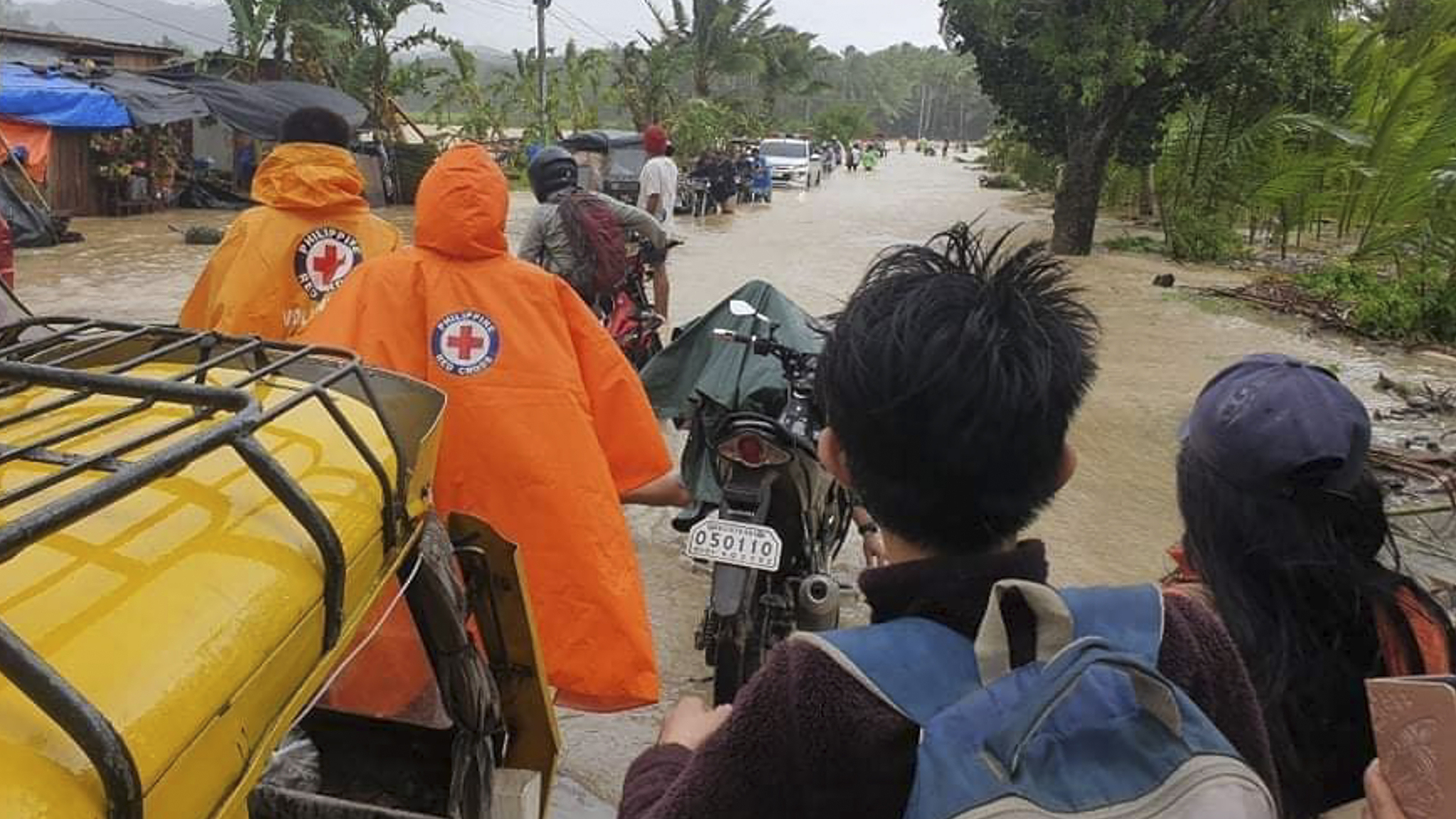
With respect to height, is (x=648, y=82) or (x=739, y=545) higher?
(x=648, y=82)

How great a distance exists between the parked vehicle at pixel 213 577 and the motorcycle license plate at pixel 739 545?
3.20ft

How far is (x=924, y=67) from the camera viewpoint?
9700cm

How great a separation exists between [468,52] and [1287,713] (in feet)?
78.7

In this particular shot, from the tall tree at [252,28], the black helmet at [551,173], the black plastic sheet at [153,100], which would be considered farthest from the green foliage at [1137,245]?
the tall tree at [252,28]

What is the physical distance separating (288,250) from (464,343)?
112cm

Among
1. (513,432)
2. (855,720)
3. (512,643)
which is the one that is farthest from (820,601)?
(855,720)

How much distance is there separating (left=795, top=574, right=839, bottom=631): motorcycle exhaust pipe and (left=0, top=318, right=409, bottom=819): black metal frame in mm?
1737

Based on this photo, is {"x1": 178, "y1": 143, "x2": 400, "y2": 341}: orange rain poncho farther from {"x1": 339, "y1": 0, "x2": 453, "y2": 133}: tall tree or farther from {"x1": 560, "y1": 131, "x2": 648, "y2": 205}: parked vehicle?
{"x1": 339, "y1": 0, "x2": 453, "y2": 133}: tall tree

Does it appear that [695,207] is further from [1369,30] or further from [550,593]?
[550,593]

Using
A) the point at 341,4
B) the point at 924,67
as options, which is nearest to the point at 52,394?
the point at 341,4

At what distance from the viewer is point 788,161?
96.7 feet

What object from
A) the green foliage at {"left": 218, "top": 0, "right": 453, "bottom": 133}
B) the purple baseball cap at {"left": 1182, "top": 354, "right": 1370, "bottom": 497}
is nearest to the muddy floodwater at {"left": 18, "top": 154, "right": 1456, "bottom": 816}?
the purple baseball cap at {"left": 1182, "top": 354, "right": 1370, "bottom": 497}

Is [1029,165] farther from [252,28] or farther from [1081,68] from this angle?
[252,28]

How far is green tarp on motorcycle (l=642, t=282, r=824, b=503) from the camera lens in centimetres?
371
